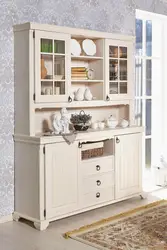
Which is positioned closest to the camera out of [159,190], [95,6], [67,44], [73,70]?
[67,44]

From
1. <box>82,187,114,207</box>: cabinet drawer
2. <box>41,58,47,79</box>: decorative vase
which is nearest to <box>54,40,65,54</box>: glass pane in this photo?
<box>41,58,47,79</box>: decorative vase

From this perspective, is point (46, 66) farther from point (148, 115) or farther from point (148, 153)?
point (148, 153)

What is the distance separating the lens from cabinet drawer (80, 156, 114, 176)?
444 centimetres

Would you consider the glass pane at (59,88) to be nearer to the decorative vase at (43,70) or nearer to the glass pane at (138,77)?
the decorative vase at (43,70)

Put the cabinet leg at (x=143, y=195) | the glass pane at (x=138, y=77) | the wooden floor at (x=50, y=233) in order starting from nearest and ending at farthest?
1. the wooden floor at (x=50, y=233)
2. the cabinet leg at (x=143, y=195)
3. the glass pane at (x=138, y=77)

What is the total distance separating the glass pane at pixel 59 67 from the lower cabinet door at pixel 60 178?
66cm

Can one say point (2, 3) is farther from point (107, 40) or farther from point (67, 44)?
point (107, 40)

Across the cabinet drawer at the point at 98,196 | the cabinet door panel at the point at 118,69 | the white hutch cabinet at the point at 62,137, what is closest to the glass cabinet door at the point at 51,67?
the white hutch cabinet at the point at 62,137

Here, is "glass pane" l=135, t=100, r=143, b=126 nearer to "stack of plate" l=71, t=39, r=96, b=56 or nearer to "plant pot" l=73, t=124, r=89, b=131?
"stack of plate" l=71, t=39, r=96, b=56

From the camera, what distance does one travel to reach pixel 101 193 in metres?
4.62

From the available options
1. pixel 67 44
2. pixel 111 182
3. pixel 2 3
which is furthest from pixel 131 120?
pixel 2 3

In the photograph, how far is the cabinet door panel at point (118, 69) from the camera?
4852mm

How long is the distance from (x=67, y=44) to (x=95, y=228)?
1.78m

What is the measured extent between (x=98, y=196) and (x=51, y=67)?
141 cm
